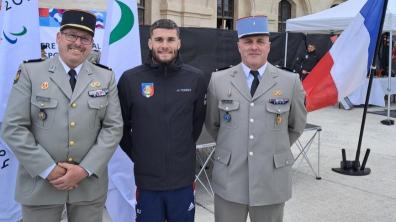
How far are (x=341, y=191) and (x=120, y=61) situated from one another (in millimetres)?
3129

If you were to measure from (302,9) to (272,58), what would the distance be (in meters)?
11.0

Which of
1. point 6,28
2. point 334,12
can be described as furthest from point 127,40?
point 334,12

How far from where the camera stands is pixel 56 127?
2.44 meters

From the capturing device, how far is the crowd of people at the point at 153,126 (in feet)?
8.02

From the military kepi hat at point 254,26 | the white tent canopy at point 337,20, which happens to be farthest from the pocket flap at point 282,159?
the white tent canopy at point 337,20

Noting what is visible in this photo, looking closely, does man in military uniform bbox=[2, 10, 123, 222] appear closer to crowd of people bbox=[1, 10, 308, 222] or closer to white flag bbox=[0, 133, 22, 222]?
crowd of people bbox=[1, 10, 308, 222]

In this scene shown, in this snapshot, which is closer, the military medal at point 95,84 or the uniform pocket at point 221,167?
the military medal at point 95,84

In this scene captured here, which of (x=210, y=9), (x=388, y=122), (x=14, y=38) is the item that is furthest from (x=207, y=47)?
(x=210, y=9)

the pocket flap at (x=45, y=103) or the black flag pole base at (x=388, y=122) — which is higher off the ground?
the pocket flap at (x=45, y=103)

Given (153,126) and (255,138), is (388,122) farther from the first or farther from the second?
(153,126)

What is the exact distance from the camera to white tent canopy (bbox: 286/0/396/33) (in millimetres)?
9734

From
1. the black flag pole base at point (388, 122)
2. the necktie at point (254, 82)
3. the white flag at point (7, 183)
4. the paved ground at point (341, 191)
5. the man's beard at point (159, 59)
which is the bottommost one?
the paved ground at point (341, 191)

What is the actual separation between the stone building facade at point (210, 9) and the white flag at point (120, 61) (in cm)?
988

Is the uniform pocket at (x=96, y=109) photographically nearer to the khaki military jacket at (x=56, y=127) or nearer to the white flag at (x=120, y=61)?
the khaki military jacket at (x=56, y=127)
